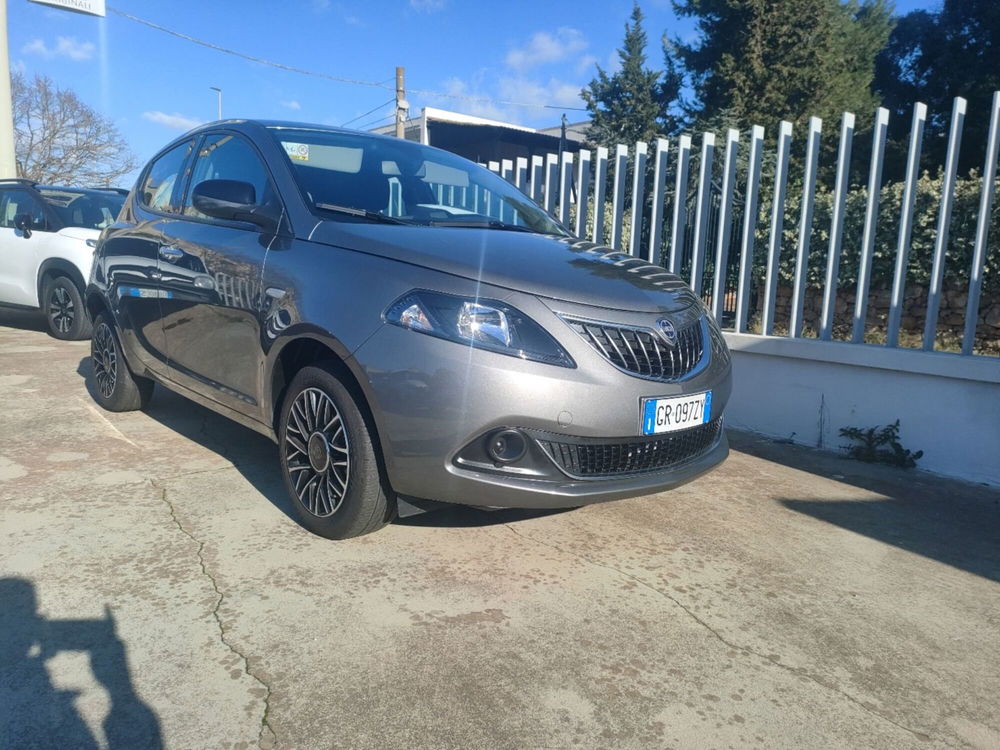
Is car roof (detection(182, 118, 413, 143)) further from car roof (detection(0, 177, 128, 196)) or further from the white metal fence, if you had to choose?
car roof (detection(0, 177, 128, 196))

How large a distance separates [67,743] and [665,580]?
79.5 inches

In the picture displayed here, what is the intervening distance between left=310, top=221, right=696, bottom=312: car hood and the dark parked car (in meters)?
0.01

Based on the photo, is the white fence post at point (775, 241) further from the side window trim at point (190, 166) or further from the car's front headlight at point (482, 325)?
the side window trim at point (190, 166)

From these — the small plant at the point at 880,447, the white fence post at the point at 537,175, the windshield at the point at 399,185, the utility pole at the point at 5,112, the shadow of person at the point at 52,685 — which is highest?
the utility pole at the point at 5,112

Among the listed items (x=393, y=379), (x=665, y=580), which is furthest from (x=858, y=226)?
(x=393, y=379)

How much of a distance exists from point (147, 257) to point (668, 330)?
9.56 feet

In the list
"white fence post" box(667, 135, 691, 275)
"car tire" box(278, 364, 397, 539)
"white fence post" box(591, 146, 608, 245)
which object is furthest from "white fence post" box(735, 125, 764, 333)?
"car tire" box(278, 364, 397, 539)

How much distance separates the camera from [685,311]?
316cm

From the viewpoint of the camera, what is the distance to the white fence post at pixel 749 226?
529cm

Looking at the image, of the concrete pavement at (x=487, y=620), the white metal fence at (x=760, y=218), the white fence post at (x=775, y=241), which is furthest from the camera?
the white fence post at (x=775, y=241)

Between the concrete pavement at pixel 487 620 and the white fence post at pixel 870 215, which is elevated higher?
the white fence post at pixel 870 215

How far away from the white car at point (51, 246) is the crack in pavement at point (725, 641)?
6.55 metres

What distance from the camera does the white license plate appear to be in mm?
2775

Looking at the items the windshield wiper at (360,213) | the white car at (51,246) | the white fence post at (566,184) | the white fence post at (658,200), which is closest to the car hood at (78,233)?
the white car at (51,246)
